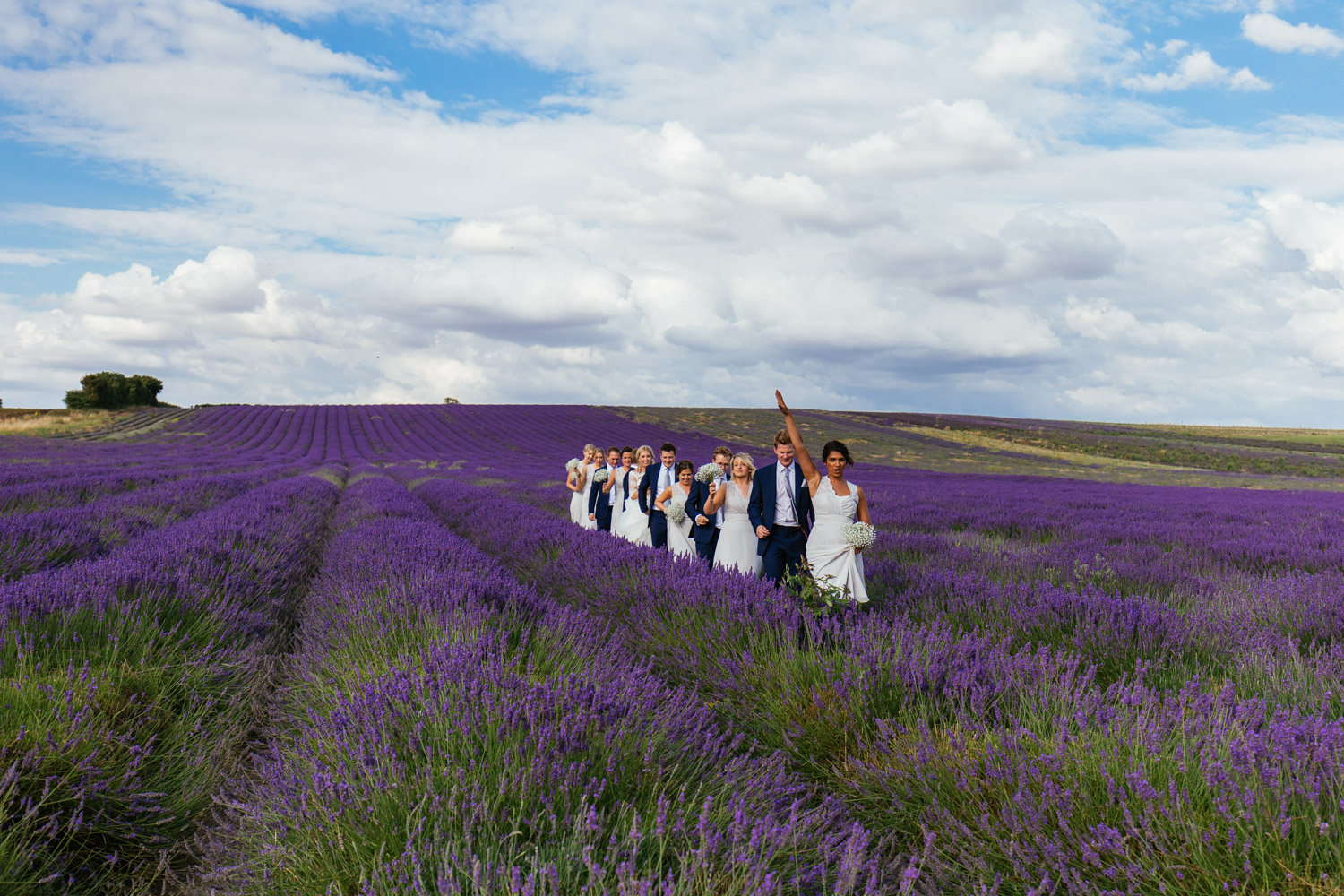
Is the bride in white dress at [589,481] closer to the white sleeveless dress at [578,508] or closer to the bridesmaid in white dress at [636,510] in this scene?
the white sleeveless dress at [578,508]

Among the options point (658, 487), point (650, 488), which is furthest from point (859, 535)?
point (650, 488)

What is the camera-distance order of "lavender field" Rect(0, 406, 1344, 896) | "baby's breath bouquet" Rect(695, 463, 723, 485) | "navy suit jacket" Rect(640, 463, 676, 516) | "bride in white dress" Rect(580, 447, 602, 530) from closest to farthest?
"lavender field" Rect(0, 406, 1344, 896) < "baby's breath bouquet" Rect(695, 463, 723, 485) < "navy suit jacket" Rect(640, 463, 676, 516) < "bride in white dress" Rect(580, 447, 602, 530)

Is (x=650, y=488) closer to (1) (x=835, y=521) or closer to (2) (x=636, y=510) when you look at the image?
(2) (x=636, y=510)

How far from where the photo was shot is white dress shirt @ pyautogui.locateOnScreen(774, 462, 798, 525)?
16.0 ft

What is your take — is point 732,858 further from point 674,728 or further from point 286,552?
point 286,552

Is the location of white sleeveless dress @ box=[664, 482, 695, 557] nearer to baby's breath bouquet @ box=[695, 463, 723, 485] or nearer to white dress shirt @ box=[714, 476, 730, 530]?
white dress shirt @ box=[714, 476, 730, 530]

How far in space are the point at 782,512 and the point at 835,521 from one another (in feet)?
2.08

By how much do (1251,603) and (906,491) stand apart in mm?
10466

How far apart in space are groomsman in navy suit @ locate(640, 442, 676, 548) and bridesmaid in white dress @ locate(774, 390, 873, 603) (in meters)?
2.49

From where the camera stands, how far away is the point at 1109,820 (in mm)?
1794

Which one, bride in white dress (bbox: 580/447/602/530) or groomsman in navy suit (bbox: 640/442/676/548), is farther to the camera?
bride in white dress (bbox: 580/447/602/530)

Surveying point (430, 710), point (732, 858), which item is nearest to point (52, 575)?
point (430, 710)

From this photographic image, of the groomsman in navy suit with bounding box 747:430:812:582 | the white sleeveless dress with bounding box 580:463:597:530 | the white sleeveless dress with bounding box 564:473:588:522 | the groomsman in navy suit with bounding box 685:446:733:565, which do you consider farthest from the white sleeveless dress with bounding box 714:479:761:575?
the white sleeveless dress with bounding box 564:473:588:522

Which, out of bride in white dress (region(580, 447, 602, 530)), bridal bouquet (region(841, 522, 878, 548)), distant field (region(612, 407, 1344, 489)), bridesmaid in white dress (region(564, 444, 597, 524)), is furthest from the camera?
distant field (region(612, 407, 1344, 489))
